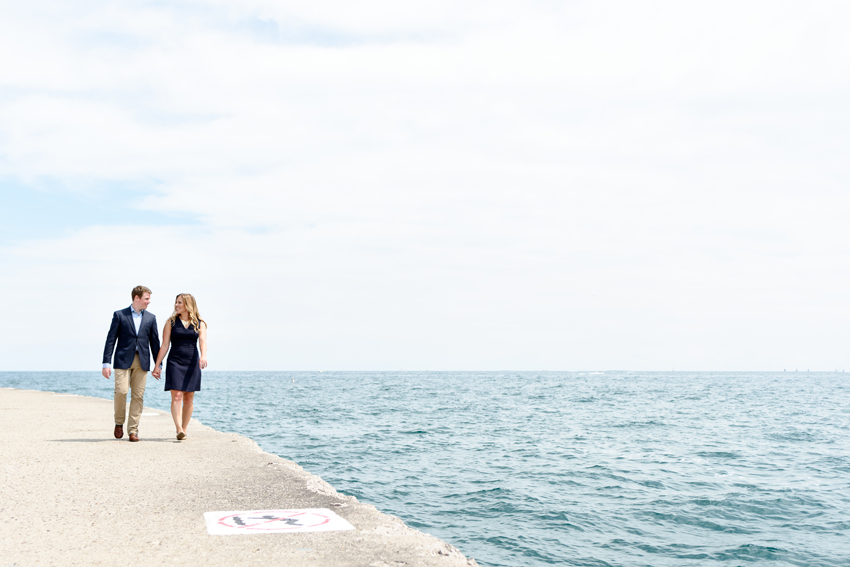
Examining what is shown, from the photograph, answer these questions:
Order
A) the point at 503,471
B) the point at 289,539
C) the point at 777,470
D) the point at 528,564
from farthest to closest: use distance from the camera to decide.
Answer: the point at 777,470 → the point at 503,471 → the point at 528,564 → the point at 289,539

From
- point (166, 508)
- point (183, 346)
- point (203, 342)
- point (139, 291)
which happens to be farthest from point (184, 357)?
point (166, 508)

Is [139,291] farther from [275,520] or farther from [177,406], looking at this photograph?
[275,520]

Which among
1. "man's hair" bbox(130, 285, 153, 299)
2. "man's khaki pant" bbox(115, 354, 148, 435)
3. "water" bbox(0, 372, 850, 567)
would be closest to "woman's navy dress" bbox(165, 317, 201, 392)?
"man's khaki pant" bbox(115, 354, 148, 435)

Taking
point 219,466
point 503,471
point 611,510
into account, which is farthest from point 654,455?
point 219,466

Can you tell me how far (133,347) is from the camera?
949cm

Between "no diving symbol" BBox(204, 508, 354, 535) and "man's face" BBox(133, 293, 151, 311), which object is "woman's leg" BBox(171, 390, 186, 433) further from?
"no diving symbol" BBox(204, 508, 354, 535)

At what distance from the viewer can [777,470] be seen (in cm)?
1634

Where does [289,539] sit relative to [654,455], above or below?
above

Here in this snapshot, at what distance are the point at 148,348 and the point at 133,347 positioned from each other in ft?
0.68

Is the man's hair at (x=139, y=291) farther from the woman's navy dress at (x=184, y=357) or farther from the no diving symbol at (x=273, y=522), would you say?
the no diving symbol at (x=273, y=522)

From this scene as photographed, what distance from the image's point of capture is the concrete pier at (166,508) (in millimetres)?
4316

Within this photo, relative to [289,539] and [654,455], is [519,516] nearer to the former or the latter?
[289,539]

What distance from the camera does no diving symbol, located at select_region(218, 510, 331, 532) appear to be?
5.01 meters

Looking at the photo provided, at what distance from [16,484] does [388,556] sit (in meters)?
4.49
